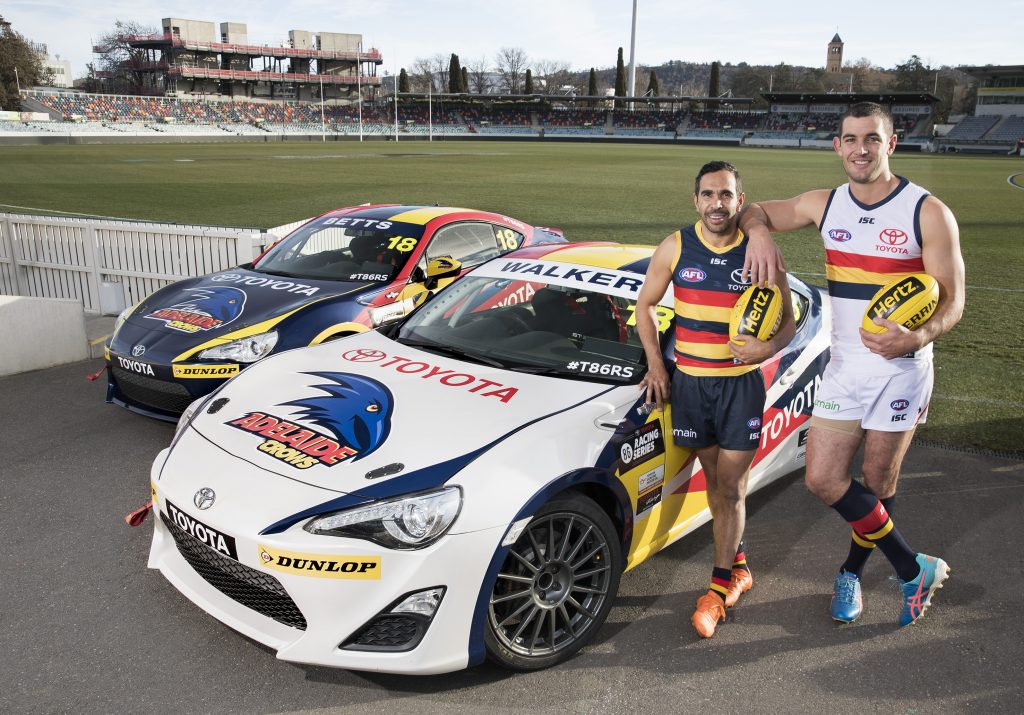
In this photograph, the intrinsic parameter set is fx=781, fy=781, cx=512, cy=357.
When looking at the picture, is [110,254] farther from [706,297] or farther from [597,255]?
[706,297]

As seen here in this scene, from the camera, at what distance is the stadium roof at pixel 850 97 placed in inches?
3054

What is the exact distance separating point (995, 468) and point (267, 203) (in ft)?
58.2

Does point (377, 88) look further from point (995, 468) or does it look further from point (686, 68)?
point (995, 468)

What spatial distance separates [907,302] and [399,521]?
1.86 m

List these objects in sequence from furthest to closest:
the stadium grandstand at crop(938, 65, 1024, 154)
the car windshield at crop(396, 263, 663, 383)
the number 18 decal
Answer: the stadium grandstand at crop(938, 65, 1024, 154) → the number 18 decal → the car windshield at crop(396, 263, 663, 383)

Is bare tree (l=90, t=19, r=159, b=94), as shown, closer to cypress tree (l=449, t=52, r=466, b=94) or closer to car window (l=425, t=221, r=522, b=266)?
cypress tree (l=449, t=52, r=466, b=94)

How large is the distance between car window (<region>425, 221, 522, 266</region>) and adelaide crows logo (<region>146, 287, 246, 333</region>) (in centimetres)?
148

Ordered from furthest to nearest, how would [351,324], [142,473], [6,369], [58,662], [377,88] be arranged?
1. [377,88]
2. [6,369]
3. [351,324]
4. [142,473]
5. [58,662]

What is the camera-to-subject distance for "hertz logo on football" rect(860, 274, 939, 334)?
265 centimetres

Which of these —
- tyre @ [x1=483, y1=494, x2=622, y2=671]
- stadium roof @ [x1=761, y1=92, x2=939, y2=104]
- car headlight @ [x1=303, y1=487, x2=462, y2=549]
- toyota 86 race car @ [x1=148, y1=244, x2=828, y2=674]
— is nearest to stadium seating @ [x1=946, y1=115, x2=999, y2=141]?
stadium roof @ [x1=761, y1=92, x2=939, y2=104]

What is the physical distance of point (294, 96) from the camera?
4085 inches

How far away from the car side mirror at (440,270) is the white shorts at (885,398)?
305 cm

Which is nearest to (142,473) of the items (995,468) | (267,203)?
(995,468)

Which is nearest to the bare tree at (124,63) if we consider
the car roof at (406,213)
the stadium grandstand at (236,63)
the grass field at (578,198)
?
the stadium grandstand at (236,63)
